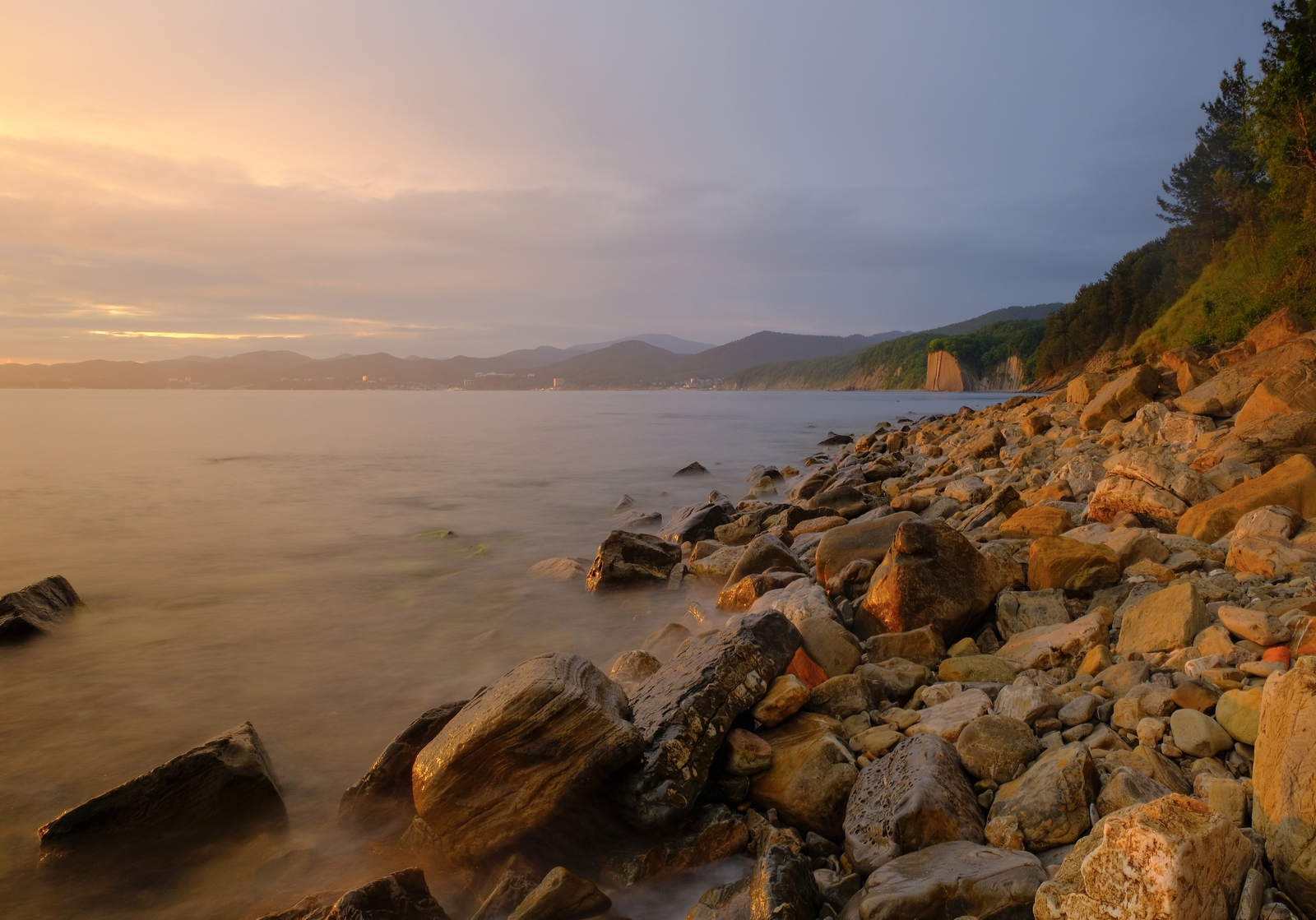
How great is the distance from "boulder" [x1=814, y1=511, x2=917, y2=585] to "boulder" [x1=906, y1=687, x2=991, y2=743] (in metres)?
3.22

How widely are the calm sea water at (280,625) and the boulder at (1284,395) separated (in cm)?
779

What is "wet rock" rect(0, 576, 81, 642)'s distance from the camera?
8750mm

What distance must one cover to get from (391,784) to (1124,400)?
48.5ft

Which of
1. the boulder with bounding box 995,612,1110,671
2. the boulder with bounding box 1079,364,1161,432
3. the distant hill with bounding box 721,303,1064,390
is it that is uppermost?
the distant hill with bounding box 721,303,1064,390

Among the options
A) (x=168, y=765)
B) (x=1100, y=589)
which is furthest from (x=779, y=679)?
(x=168, y=765)

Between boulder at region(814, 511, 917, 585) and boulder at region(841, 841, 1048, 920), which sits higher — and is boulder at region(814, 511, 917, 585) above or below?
above

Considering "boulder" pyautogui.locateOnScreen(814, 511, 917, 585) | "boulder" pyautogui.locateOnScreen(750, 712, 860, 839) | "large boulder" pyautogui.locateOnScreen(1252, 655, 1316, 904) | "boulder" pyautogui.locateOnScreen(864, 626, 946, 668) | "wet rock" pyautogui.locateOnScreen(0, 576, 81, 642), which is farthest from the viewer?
"wet rock" pyautogui.locateOnScreen(0, 576, 81, 642)

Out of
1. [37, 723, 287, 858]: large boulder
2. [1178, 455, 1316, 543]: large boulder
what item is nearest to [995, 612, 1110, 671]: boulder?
[1178, 455, 1316, 543]: large boulder

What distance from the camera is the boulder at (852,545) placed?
26.5 ft

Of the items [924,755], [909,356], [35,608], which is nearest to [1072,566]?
[924,755]

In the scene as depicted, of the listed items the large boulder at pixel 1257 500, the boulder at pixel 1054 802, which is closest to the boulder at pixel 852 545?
the large boulder at pixel 1257 500

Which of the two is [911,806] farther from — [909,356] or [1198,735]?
[909,356]

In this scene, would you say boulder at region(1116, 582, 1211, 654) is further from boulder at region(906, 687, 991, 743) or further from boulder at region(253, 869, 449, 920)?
boulder at region(253, 869, 449, 920)

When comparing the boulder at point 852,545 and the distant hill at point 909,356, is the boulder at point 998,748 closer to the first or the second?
the boulder at point 852,545
